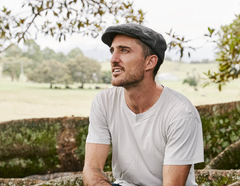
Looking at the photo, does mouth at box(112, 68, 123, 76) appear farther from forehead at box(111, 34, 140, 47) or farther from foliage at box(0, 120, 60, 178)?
foliage at box(0, 120, 60, 178)

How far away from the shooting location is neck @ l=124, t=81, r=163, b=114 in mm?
1711

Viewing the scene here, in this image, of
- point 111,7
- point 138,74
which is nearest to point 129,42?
point 138,74

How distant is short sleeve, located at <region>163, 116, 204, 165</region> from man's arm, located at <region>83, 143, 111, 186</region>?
387 mm

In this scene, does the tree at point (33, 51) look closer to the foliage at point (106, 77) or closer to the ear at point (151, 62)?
the foliage at point (106, 77)

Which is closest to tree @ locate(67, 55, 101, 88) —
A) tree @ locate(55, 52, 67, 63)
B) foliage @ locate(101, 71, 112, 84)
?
foliage @ locate(101, 71, 112, 84)

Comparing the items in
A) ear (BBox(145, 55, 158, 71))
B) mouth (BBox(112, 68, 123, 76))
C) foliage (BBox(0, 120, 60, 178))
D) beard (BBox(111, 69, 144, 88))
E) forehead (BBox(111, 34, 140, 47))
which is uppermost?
forehead (BBox(111, 34, 140, 47))

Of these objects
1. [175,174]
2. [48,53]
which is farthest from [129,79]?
[48,53]

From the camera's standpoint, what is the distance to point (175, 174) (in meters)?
1.52

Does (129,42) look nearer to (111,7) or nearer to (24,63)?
(111,7)

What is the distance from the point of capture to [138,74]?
167 cm

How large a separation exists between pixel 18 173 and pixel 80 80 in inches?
234

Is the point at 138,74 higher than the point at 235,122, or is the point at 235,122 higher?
the point at 138,74

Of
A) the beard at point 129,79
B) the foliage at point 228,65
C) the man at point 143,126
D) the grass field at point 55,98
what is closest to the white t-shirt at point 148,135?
the man at point 143,126

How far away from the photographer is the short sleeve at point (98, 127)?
180 centimetres
